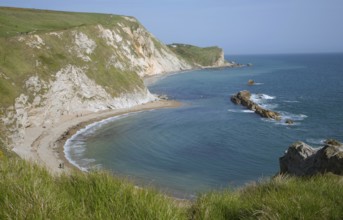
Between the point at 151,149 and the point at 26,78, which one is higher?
the point at 26,78

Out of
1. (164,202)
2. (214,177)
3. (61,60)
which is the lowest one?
(214,177)

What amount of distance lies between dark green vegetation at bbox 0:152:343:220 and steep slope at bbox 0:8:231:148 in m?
39.1

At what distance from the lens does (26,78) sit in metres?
55.3

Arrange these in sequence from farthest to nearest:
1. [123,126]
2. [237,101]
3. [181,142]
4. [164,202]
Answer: [237,101]
[123,126]
[181,142]
[164,202]

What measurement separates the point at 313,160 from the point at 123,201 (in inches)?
649

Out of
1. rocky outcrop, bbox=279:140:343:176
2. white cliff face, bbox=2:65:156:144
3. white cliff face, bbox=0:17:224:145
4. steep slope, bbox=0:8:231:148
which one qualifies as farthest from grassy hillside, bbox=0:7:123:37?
rocky outcrop, bbox=279:140:343:176

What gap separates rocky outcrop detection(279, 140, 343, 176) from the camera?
54.9ft

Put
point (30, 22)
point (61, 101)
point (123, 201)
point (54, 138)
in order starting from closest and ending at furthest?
1. point (123, 201)
2. point (54, 138)
3. point (61, 101)
4. point (30, 22)

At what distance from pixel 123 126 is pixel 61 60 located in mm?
19358

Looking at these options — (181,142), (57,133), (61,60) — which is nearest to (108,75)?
(61,60)

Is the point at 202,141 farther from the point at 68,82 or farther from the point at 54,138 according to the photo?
the point at 68,82

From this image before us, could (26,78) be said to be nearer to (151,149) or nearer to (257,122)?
(151,149)

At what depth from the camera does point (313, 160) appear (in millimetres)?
19781

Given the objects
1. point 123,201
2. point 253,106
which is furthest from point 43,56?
point 123,201
